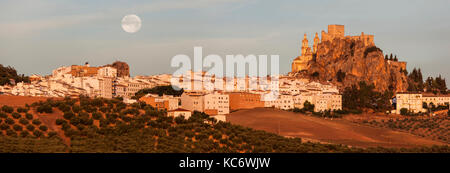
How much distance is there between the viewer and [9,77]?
119438 millimetres

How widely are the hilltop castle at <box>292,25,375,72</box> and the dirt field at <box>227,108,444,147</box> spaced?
246 ft

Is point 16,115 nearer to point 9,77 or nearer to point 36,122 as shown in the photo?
point 36,122

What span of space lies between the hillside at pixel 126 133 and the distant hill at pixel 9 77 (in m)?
52.6

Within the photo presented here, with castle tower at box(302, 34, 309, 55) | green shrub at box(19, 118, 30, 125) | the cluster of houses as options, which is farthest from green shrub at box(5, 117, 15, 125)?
castle tower at box(302, 34, 309, 55)

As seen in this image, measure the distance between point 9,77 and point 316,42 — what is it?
9115 centimetres

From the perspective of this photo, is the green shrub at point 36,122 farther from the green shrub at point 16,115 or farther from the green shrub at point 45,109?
the green shrub at point 45,109

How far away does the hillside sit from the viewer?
168 ft

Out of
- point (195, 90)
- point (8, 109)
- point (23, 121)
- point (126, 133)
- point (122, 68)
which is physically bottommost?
point (126, 133)

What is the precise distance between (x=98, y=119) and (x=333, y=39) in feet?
367

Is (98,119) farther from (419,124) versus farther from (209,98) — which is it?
(419,124)

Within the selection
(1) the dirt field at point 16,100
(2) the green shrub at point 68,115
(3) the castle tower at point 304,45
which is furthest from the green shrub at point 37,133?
(3) the castle tower at point 304,45

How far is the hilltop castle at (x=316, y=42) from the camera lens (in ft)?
561

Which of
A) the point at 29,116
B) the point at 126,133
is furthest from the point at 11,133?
the point at 126,133
